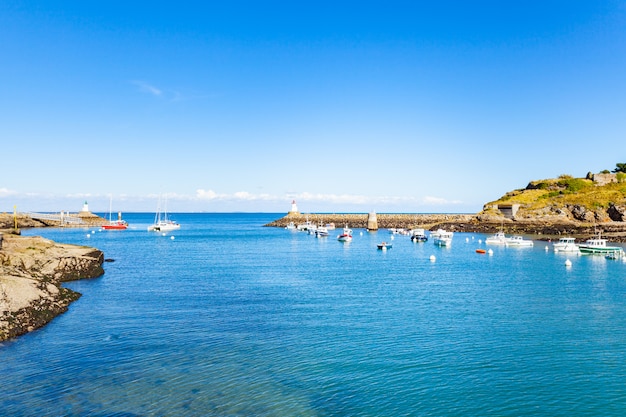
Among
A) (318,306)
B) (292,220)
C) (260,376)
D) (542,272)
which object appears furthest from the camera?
(292,220)

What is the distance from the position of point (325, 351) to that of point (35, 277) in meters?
23.2

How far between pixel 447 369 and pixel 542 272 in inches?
1479

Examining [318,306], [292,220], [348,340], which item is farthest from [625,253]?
[292,220]

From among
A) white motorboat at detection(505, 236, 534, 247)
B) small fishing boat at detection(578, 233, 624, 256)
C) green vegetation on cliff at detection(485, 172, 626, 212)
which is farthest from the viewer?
green vegetation on cliff at detection(485, 172, 626, 212)

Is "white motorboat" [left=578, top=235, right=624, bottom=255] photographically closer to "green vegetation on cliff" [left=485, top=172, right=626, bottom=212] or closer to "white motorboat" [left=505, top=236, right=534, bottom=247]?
"white motorboat" [left=505, top=236, right=534, bottom=247]

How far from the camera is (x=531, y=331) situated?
27.2 meters

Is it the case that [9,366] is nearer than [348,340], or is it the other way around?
[9,366]

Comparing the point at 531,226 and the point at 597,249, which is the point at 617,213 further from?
the point at 597,249

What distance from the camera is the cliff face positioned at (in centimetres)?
2653

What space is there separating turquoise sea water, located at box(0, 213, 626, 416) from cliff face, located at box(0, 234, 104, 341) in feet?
3.68

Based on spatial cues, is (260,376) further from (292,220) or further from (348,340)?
(292,220)

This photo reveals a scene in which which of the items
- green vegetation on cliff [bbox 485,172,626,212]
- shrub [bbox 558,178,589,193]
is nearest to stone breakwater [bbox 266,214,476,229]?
green vegetation on cliff [bbox 485,172,626,212]

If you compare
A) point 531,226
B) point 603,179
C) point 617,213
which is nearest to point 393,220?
point 531,226

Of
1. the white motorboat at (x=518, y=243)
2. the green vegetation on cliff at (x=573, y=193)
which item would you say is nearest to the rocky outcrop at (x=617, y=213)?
the green vegetation on cliff at (x=573, y=193)
